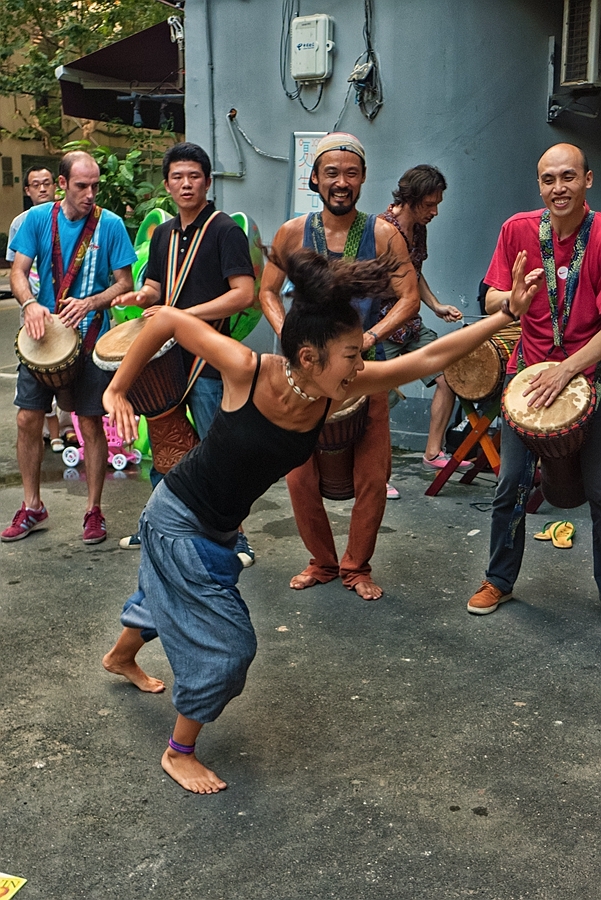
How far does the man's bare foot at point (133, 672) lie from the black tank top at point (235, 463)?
92cm

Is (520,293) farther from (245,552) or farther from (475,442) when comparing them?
(475,442)

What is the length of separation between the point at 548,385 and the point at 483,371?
1.95 meters

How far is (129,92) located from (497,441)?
721cm

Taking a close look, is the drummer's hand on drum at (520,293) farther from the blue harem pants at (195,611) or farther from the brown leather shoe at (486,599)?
the brown leather shoe at (486,599)

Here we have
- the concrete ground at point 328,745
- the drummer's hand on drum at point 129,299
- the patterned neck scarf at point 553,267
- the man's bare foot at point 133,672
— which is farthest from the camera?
the drummer's hand on drum at point 129,299

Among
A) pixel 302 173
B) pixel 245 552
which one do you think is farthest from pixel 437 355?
pixel 302 173

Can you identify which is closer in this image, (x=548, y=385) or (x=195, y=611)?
(x=195, y=611)

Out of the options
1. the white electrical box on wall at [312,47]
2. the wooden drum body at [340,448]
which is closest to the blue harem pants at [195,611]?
the wooden drum body at [340,448]

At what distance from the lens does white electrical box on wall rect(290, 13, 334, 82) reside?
24.8ft

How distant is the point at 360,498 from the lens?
192 inches

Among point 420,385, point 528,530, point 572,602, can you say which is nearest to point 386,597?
point 572,602

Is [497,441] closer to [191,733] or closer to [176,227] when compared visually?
[176,227]

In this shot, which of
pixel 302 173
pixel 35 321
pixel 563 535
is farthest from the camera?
pixel 302 173

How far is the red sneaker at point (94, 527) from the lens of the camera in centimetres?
561
